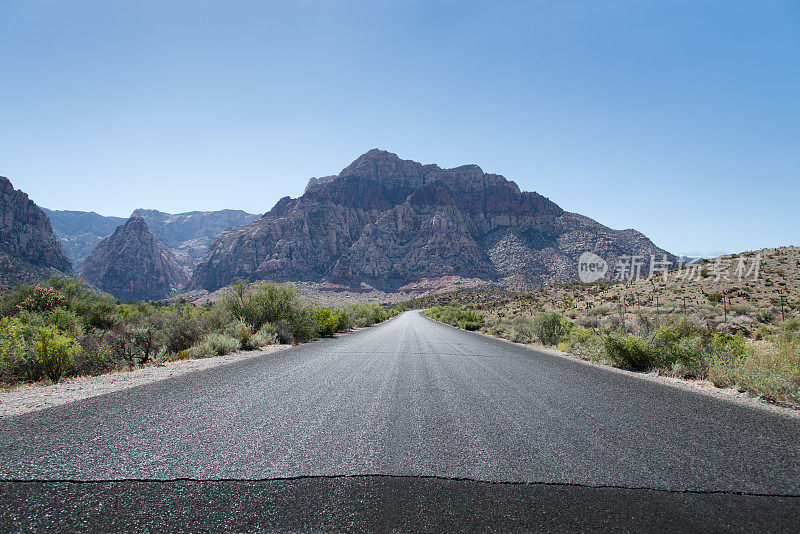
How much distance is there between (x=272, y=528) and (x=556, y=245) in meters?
134

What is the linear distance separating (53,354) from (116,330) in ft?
36.8

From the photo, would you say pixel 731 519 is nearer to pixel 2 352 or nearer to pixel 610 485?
pixel 610 485

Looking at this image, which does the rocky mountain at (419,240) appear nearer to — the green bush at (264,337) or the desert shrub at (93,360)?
the green bush at (264,337)

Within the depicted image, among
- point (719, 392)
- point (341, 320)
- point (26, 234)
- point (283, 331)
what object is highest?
point (26, 234)

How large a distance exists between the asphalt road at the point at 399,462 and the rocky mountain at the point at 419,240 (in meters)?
108

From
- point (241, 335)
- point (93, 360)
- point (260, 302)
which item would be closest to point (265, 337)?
point (241, 335)

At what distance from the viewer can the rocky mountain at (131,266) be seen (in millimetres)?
172125

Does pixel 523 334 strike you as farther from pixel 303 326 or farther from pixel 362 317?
pixel 362 317

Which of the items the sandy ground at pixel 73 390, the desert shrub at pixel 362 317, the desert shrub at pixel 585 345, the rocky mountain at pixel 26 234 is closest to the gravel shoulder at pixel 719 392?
the desert shrub at pixel 585 345

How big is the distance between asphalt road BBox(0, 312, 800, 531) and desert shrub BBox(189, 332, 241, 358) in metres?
6.32

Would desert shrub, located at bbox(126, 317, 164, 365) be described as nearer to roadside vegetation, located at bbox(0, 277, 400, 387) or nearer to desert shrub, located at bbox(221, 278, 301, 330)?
roadside vegetation, located at bbox(0, 277, 400, 387)

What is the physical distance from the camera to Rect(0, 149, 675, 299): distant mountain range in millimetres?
113062

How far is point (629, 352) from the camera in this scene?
11.0 metres

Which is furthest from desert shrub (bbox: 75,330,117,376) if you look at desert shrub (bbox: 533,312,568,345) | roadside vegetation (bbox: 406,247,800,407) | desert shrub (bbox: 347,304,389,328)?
desert shrub (bbox: 347,304,389,328)
